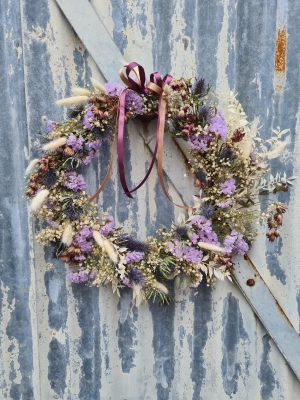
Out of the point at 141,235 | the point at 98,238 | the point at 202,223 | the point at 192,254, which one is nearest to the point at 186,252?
the point at 192,254

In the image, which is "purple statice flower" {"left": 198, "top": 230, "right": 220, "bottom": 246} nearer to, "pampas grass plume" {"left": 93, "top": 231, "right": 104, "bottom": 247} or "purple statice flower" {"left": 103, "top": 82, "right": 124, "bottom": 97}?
"pampas grass plume" {"left": 93, "top": 231, "right": 104, "bottom": 247}

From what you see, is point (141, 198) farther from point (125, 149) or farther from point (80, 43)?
point (80, 43)

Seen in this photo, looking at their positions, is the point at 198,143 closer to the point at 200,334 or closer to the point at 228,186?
the point at 228,186

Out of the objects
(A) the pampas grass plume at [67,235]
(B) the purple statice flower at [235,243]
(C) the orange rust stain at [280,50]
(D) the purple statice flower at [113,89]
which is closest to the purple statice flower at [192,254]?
(B) the purple statice flower at [235,243]

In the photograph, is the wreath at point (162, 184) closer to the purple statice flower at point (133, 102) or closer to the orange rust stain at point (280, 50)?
the purple statice flower at point (133, 102)

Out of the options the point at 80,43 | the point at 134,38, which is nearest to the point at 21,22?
the point at 80,43

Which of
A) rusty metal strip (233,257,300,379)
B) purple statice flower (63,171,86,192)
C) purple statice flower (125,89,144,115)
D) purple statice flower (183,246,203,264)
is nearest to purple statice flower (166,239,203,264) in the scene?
purple statice flower (183,246,203,264)
